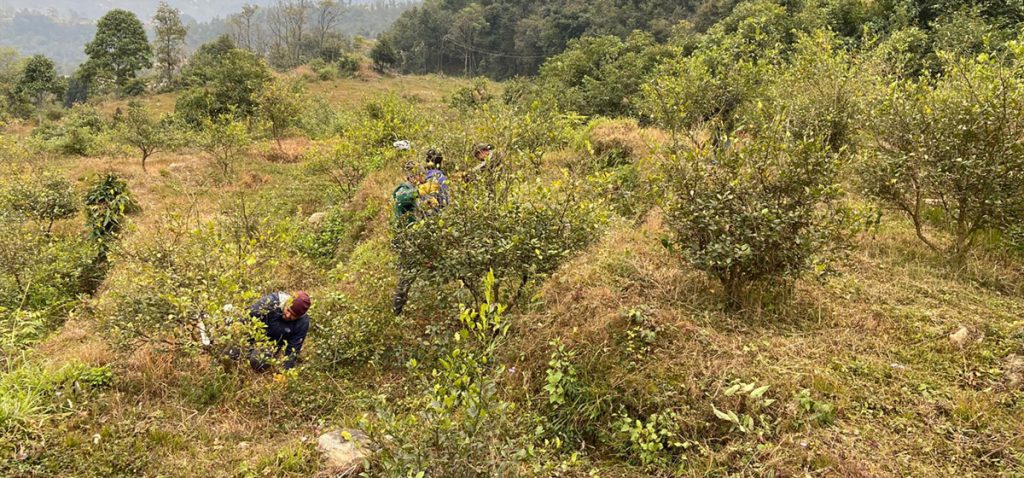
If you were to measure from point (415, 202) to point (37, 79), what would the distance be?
51.6 m

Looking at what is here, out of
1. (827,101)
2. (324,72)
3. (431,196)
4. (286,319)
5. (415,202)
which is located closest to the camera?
(431,196)

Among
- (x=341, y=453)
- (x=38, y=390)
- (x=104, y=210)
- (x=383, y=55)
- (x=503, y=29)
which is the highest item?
(x=503, y=29)

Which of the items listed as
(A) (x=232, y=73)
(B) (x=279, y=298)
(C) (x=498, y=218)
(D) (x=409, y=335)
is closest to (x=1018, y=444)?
(C) (x=498, y=218)

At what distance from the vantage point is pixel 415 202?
5.86 metres

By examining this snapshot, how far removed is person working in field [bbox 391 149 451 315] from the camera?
509cm

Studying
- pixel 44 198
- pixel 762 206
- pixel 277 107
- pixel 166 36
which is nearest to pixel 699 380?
pixel 762 206

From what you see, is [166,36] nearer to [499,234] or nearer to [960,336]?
[499,234]

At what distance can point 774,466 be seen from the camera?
350 cm

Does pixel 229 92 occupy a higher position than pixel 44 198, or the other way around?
pixel 229 92

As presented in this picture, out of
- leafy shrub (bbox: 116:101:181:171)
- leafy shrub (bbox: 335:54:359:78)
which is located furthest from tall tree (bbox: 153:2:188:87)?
leafy shrub (bbox: 116:101:181:171)

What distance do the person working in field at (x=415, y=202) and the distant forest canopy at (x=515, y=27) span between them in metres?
34.9

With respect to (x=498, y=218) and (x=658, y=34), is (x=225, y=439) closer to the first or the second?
(x=498, y=218)

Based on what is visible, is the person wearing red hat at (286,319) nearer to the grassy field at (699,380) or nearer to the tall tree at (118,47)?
the grassy field at (699,380)

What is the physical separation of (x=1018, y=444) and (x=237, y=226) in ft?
30.8
